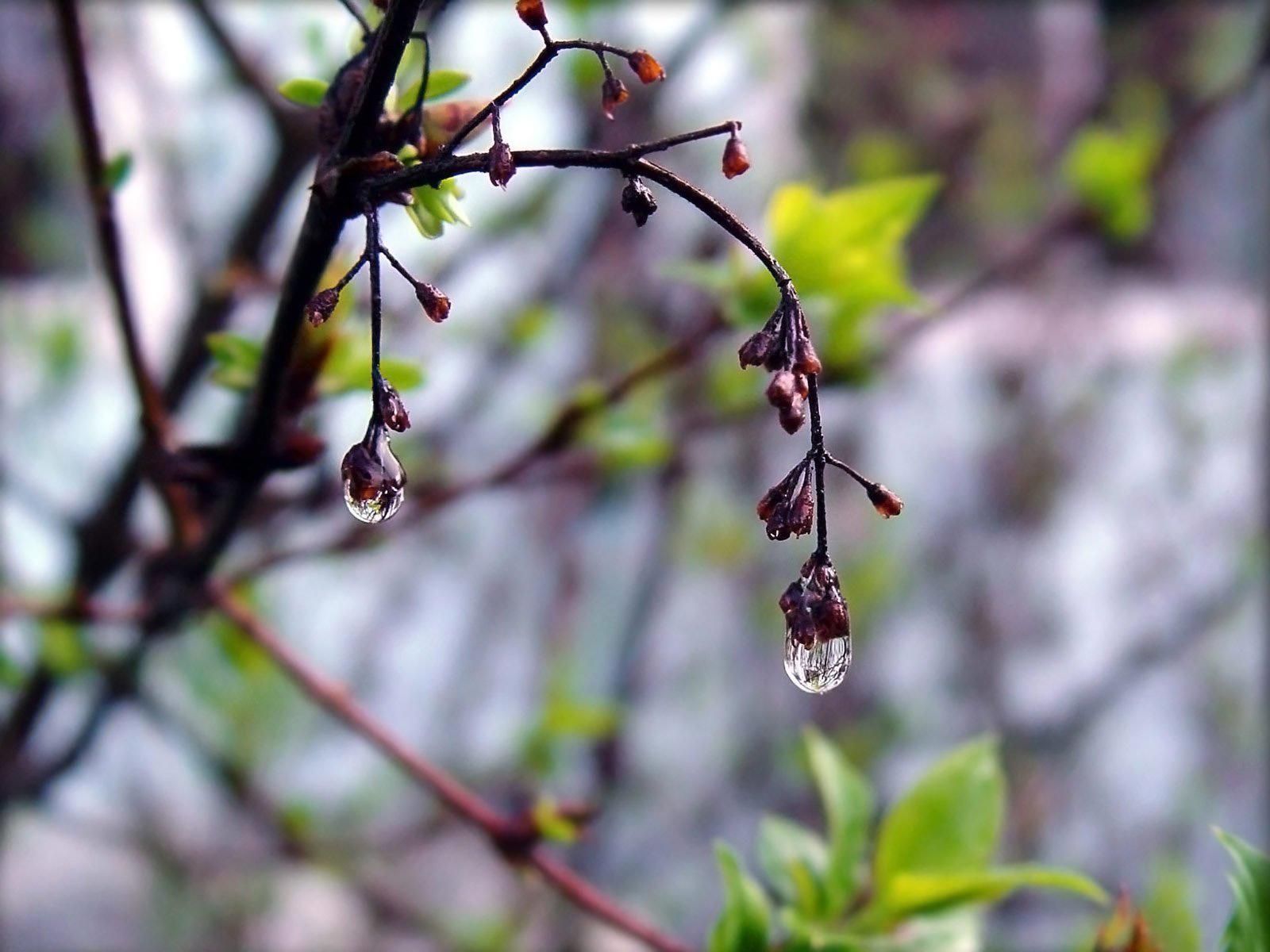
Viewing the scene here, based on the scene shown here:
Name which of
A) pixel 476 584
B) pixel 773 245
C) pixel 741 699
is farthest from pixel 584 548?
pixel 773 245

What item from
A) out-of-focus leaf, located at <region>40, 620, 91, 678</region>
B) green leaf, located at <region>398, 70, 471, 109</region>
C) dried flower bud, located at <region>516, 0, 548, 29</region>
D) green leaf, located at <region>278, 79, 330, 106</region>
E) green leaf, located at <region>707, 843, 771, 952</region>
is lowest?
green leaf, located at <region>707, 843, 771, 952</region>

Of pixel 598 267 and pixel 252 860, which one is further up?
pixel 598 267

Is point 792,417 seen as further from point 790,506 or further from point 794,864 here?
point 794,864

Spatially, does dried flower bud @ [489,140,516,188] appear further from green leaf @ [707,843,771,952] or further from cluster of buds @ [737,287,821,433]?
green leaf @ [707,843,771,952]

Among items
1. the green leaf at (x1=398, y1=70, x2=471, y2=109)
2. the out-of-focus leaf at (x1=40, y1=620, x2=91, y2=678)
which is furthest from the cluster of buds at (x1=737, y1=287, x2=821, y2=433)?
the out-of-focus leaf at (x1=40, y1=620, x2=91, y2=678)

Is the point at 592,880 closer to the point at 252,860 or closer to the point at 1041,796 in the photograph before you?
the point at 252,860

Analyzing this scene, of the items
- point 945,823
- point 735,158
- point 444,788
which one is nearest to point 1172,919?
point 945,823
